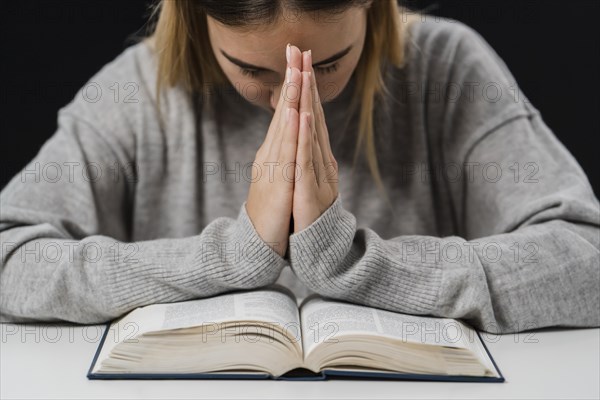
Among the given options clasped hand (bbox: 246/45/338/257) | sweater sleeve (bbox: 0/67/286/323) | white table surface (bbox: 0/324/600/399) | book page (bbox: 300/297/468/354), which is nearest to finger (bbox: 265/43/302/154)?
clasped hand (bbox: 246/45/338/257)

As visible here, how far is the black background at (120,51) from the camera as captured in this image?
2.05 meters

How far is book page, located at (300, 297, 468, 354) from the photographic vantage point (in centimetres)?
104

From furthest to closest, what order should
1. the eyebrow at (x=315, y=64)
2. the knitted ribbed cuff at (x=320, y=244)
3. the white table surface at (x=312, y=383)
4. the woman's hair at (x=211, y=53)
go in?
the woman's hair at (x=211, y=53)
the eyebrow at (x=315, y=64)
the knitted ribbed cuff at (x=320, y=244)
the white table surface at (x=312, y=383)

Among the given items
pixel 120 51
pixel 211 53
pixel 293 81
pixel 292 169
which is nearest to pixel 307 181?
pixel 292 169

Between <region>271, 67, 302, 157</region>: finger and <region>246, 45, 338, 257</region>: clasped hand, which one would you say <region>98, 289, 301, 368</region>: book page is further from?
<region>271, 67, 302, 157</region>: finger

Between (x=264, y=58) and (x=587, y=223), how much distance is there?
21.2 inches

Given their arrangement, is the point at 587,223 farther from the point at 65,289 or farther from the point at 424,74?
the point at 65,289

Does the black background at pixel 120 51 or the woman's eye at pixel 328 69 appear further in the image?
the black background at pixel 120 51

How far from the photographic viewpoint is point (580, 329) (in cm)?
121

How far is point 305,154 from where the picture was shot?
1.17 metres

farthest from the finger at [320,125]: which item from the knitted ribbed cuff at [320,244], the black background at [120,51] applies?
the black background at [120,51]

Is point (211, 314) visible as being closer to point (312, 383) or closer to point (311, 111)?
point (312, 383)

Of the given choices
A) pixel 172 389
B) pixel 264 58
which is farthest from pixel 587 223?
pixel 172 389

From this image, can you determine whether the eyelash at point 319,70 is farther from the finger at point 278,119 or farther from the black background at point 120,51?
the black background at point 120,51
